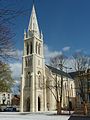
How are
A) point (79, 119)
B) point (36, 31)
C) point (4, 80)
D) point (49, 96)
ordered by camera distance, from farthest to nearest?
point (36, 31)
point (49, 96)
point (4, 80)
point (79, 119)

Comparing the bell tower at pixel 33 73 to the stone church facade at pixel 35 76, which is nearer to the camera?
the bell tower at pixel 33 73

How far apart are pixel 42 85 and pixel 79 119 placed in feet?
193

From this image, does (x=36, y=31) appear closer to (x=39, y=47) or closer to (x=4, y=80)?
(x=39, y=47)

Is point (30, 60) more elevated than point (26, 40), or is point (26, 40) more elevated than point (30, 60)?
point (26, 40)

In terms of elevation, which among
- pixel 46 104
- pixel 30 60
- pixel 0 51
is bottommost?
pixel 46 104

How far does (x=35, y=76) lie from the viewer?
69.1 metres

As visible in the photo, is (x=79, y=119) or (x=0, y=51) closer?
(x=0, y=51)

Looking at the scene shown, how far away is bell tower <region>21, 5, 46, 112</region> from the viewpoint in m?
67.2

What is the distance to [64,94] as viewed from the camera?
80.6 m

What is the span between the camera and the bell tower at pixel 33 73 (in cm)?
6719

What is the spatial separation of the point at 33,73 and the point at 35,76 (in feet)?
3.50

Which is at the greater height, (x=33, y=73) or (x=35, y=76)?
(x=33, y=73)

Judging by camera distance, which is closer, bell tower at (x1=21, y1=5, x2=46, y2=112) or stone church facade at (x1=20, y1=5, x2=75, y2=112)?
bell tower at (x1=21, y1=5, x2=46, y2=112)

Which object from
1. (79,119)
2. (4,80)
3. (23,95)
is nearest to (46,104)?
(23,95)
